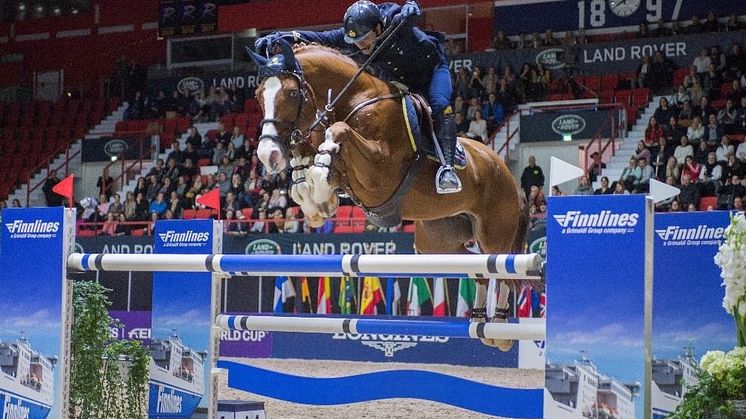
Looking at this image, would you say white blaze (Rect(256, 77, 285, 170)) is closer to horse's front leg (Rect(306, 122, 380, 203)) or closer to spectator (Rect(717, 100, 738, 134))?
horse's front leg (Rect(306, 122, 380, 203))

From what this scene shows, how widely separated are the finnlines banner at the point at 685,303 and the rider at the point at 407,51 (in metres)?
1.36

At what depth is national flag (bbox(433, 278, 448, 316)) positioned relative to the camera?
40.6 feet

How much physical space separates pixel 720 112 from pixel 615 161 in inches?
65.3

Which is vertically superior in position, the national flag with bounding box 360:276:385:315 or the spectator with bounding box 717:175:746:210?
the spectator with bounding box 717:175:746:210

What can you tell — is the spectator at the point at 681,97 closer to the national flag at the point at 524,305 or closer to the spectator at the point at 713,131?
the spectator at the point at 713,131

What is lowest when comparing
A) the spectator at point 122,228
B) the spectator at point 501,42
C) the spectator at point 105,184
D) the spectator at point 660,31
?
the spectator at point 122,228

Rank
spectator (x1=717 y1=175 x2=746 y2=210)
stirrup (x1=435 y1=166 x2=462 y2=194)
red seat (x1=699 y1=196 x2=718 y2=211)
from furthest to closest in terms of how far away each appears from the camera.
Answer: red seat (x1=699 y1=196 x2=718 y2=211), spectator (x1=717 y1=175 x2=746 y2=210), stirrup (x1=435 y1=166 x2=462 y2=194)

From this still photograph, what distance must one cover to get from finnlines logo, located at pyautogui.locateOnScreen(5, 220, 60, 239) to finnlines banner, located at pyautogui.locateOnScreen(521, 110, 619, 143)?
10.5 metres

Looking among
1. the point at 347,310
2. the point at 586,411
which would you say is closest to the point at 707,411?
the point at 586,411

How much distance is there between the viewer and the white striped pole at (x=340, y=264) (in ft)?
13.6

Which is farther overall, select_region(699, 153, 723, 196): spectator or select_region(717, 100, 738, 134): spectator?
select_region(717, 100, 738, 134): spectator

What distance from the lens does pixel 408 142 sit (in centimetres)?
547

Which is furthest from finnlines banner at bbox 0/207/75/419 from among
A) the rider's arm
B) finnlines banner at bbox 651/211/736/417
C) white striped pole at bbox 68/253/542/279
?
finnlines banner at bbox 651/211/736/417

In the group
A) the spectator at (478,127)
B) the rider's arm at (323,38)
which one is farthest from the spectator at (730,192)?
the rider's arm at (323,38)
